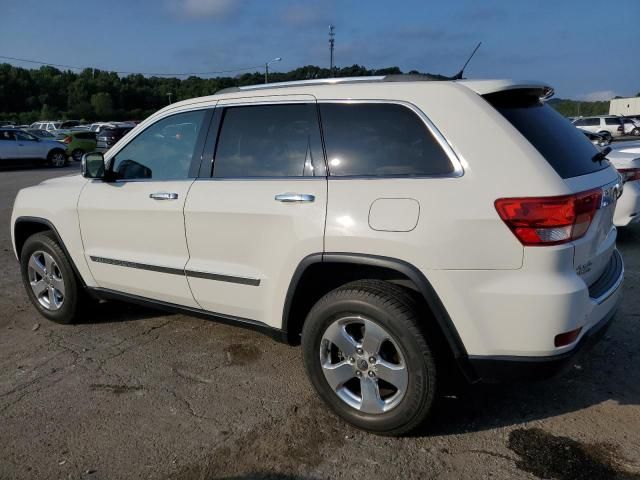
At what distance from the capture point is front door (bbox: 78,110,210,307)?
11.8ft

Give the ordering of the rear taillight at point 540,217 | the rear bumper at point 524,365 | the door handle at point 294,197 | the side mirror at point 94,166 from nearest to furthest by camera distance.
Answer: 1. the rear taillight at point 540,217
2. the rear bumper at point 524,365
3. the door handle at point 294,197
4. the side mirror at point 94,166

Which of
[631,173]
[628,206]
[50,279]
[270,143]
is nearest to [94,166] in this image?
[50,279]

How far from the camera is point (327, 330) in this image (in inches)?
116

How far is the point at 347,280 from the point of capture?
3.09m

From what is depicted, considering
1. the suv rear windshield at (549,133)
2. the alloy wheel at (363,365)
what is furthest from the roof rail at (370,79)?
the alloy wheel at (363,365)

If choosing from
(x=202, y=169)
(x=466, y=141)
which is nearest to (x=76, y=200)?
(x=202, y=169)

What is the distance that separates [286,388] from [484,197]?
1781 millimetres

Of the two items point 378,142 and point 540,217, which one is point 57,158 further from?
point 540,217

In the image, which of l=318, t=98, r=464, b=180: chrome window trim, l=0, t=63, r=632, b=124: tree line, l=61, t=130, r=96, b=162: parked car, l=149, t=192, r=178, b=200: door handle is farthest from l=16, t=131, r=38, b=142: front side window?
l=0, t=63, r=632, b=124: tree line

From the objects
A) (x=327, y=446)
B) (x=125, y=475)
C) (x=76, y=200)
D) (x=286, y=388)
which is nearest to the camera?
(x=125, y=475)

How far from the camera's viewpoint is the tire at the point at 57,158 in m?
22.1

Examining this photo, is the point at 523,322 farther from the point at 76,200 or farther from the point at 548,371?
the point at 76,200

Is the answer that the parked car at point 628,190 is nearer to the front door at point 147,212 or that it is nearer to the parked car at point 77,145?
the front door at point 147,212

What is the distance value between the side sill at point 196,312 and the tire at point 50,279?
0.20m
